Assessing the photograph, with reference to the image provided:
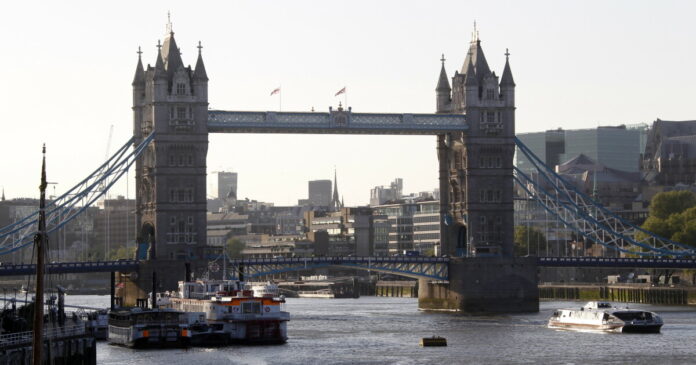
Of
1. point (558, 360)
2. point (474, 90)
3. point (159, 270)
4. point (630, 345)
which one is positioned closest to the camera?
point (558, 360)

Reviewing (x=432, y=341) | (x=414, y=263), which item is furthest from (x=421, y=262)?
(x=432, y=341)

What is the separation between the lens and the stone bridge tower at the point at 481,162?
502 feet

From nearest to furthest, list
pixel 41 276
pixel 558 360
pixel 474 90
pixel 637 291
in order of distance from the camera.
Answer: pixel 41 276 → pixel 558 360 → pixel 474 90 → pixel 637 291

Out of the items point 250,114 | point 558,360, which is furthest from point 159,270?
point 558,360

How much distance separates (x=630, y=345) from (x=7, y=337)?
45.3 meters

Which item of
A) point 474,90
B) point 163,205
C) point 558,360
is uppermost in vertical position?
point 474,90

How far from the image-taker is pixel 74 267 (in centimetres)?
13775

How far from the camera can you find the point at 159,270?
141 metres

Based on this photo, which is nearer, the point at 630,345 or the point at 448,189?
the point at 630,345

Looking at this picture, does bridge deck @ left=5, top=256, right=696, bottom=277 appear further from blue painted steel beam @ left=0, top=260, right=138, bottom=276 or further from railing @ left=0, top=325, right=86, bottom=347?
railing @ left=0, top=325, right=86, bottom=347

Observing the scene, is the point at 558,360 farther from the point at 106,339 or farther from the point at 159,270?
the point at 159,270

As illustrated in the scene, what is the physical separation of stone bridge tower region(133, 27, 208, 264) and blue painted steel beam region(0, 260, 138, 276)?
282cm

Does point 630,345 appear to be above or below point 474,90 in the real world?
below

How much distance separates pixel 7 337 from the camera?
226 feet
